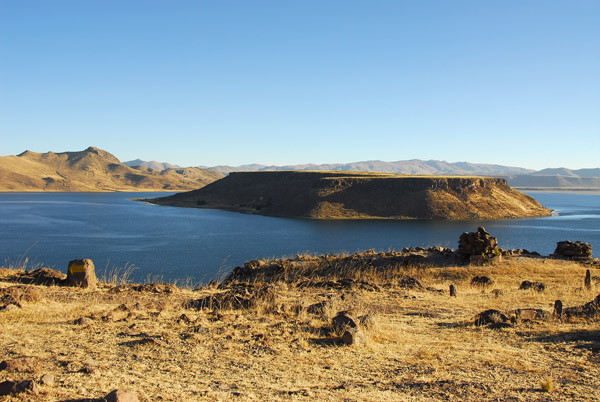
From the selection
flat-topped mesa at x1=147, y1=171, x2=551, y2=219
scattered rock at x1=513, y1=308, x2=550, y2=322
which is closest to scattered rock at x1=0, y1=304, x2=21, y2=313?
scattered rock at x1=513, y1=308, x2=550, y2=322

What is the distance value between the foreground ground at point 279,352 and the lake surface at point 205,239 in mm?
19366

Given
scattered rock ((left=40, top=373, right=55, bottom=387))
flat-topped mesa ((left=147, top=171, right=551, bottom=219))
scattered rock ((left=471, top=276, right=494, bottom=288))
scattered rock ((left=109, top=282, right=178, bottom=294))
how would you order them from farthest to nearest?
1. flat-topped mesa ((left=147, top=171, right=551, bottom=219))
2. scattered rock ((left=471, top=276, right=494, bottom=288))
3. scattered rock ((left=109, top=282, right=178, bottom=294))
4. scattered rock ((left=40, top=373, right=55, bottom=387))

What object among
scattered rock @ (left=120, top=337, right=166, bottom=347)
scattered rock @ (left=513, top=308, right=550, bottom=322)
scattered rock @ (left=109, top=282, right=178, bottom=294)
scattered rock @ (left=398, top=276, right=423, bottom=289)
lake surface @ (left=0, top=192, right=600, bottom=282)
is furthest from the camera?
lake surface @ (left=0, top=192, right=600, bottom=282)

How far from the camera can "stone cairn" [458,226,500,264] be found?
27188 mm

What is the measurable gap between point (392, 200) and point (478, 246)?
A: 80754mm

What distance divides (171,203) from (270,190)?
31773mm

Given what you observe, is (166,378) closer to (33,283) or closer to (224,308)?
(224,308)

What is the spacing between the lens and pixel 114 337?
30.2ft

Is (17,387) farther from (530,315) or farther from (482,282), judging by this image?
(482,282)

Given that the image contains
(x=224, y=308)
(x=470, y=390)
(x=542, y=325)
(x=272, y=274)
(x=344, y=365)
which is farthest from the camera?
(x=272, y=274)

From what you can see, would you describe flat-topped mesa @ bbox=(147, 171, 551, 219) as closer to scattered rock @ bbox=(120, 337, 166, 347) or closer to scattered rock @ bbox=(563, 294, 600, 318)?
scattered rock @ bbox=(563, 294, 600, 318)

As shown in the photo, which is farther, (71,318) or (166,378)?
(71,318)

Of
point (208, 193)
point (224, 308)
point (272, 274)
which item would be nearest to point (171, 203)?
point (208, 193)

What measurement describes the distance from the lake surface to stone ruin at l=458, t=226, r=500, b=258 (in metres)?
15.9
